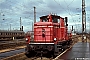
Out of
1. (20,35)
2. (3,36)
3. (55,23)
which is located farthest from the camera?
(20,35)

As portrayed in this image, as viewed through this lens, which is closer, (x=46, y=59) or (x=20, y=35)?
(x=46, y=59)

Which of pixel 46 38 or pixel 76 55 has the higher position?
pixel 46 38

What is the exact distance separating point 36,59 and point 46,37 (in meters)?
2.26

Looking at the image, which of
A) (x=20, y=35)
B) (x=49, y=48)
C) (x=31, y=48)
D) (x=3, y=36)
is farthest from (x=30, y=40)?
→ (x=20, y=35)

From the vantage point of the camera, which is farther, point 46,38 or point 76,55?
point 46,38

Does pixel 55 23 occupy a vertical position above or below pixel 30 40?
above

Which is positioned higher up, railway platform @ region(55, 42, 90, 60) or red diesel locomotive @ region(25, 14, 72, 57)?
red diesel locomotive @ region(25, 14, 72, 57)

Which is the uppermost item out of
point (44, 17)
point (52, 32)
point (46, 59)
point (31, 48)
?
point (44, 17)

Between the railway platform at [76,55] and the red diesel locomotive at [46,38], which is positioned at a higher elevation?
the red diesel locomotive at [46,38]

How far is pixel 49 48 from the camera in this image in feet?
50.7

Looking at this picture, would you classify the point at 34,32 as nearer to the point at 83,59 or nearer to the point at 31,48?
the point at 31,48

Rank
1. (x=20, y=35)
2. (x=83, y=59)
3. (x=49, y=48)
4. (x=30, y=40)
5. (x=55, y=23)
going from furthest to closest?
(x=20, y=35) < (x=55, y=23) < (x=30, y=40) < (x=49, y=48) < (x=83, y=59)

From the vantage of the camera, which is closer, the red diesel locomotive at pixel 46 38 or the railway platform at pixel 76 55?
the railway platform at pixel 76 55

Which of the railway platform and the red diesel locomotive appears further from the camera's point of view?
the red diesel locomotive
